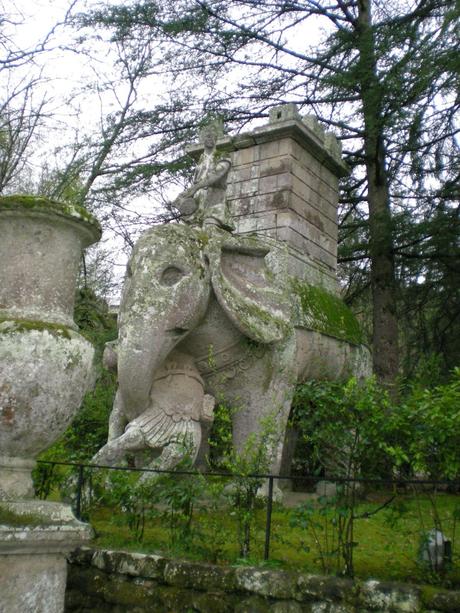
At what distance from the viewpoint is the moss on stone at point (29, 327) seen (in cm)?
311

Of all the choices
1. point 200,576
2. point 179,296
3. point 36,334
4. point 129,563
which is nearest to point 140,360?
point 179,296

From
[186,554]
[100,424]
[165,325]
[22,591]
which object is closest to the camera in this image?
[22,591]

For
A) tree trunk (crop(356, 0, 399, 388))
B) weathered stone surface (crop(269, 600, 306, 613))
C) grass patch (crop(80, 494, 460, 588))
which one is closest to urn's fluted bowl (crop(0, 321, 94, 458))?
grass patch (crop(80, 494, 460, 588))

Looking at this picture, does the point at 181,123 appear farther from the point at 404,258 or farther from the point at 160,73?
the point at 404,258

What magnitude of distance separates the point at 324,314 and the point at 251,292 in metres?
1.12

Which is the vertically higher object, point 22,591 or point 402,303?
point 402,303

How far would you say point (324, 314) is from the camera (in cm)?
635

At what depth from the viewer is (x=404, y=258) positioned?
35.2 feet

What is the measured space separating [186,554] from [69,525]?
0.72 meters

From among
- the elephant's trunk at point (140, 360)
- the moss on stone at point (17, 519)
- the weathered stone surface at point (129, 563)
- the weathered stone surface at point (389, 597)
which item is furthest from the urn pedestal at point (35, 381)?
the elephant's trunk at point (140, 360)

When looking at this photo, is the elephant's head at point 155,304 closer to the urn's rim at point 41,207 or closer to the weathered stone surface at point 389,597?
the urn's rim at point 41,207

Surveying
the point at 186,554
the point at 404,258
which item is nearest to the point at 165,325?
the point at 186,554

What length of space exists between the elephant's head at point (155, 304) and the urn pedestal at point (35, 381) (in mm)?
1534

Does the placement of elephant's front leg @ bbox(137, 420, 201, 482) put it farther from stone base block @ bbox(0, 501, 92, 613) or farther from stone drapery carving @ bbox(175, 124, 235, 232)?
stone drapery carving @ bbox(175, 124, 235, 232)
